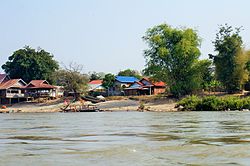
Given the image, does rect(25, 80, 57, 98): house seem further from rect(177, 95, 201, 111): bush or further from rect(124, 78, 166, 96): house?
rect(177, 95, 201, 111): bush

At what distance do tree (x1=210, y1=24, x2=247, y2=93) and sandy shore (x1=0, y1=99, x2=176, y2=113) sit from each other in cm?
835

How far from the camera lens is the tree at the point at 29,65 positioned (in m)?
79.2

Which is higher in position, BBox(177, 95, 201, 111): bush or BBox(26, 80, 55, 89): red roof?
BBox(26, 80, 55, 89): red roof

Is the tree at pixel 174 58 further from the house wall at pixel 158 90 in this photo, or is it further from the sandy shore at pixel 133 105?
the house wall at pixel 158 90

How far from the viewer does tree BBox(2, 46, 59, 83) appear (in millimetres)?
79250

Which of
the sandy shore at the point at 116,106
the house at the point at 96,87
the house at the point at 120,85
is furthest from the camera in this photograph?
the house at the point at 96,87

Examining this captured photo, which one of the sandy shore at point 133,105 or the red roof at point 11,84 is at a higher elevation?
the red roof at point 11,84

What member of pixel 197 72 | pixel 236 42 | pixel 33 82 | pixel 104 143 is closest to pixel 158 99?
pixel 197 72

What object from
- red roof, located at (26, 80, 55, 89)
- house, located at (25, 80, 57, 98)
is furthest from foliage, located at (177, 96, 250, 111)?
red roof, located at (26, 80, 55, 89)

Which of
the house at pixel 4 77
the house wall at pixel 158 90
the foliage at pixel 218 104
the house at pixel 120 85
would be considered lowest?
the foliage at pixel 218 104

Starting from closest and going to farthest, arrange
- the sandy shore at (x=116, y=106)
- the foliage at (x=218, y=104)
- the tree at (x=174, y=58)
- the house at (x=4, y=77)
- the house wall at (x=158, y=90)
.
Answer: the foliage at (x=218, y=104), the sandy shore at (x=116, y=106), the tree at (x=174, y=58), the house wall at (x=158, y=90), the house at (x=4, y=77)

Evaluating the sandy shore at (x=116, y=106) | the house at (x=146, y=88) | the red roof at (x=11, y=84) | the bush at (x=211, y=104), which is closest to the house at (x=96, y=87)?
the house at (x=146, y=88)

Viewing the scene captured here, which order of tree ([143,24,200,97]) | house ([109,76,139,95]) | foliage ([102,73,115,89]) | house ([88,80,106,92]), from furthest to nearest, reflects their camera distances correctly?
house ([88,80,106,92]) < foliage ([102,73,115,89]) < house ([109,76,139,95]) < tree ([143,24,200,97])

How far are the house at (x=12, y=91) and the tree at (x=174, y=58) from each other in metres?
22.7
